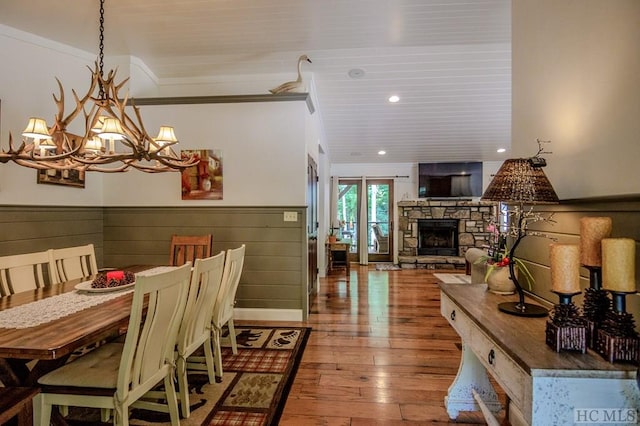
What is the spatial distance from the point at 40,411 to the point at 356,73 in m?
4.29

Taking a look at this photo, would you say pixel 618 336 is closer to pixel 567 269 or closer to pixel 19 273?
pixel 567 269

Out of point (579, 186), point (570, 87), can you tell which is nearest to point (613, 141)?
point (579, 186)

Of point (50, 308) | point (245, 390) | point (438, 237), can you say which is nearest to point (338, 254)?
point (438, 237)

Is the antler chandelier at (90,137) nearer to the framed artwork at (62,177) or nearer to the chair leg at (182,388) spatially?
the framed artwork at (62,177)

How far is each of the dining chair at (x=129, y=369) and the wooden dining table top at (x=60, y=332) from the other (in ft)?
0.55

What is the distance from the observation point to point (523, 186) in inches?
58.3

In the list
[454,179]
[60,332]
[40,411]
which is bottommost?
[40,411]

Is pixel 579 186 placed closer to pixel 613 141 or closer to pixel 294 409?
pixel 613 141

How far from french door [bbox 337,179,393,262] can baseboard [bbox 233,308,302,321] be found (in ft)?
13.9

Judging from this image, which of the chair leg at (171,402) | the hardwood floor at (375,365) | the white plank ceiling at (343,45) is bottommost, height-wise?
the hardwood floor at (375,365)

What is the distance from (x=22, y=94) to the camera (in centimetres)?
285

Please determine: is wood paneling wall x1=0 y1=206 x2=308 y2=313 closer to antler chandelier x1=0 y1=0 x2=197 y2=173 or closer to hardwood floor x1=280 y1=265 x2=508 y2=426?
hardwood floor x1=280 y1=265 x2=508 y2=426

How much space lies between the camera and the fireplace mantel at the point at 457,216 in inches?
287

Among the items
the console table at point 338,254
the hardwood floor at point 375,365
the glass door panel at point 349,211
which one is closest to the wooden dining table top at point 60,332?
the hardwood floor at point 375,365
